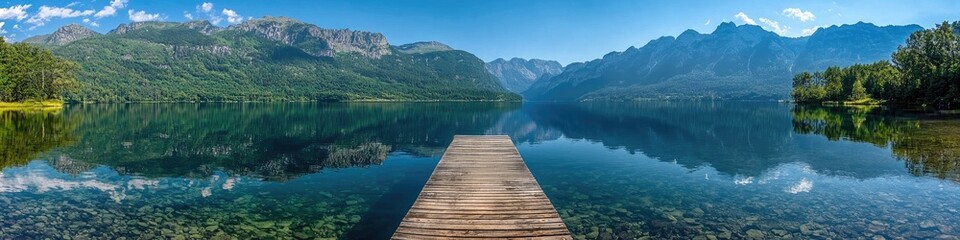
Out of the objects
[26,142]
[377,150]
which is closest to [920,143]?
[377,150]

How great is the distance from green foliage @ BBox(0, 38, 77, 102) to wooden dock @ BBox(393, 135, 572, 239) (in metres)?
126

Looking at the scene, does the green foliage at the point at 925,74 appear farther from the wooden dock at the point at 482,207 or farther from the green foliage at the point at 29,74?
the green foliage at the point at 29,74

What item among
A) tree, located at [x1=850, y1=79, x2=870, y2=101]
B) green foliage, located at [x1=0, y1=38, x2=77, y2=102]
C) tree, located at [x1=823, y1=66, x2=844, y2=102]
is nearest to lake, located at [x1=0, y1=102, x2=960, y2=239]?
green foliage, located at [x1=0, y1=38, x2=77, y2=102]

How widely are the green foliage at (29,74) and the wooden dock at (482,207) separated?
126432 mm

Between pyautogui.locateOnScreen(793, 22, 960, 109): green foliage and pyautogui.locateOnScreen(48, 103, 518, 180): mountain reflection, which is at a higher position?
pyautogui.locateOnScreen(793, 22, 960, 109): green foliage

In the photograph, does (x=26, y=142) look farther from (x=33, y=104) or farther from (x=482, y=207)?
(x=33, y=104)

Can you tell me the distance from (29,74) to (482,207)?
137854 mm

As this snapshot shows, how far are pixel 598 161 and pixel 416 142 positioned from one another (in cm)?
2151

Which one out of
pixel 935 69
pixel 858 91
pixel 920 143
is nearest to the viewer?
pixel 920 143

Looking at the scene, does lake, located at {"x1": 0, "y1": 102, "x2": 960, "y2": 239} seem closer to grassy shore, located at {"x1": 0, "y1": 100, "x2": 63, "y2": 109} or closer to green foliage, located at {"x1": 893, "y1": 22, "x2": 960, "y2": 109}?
green foliage, located at {"x1": 893, "y1": 22, "x2": 960, "y2": 109}

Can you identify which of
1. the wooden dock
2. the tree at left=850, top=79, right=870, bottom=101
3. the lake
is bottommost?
the lake

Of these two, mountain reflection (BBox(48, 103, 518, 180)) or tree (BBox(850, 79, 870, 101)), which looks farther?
tree (BBox(850, 79, 870, 101))

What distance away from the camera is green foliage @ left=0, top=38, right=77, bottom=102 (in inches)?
4077

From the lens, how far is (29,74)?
354ft
